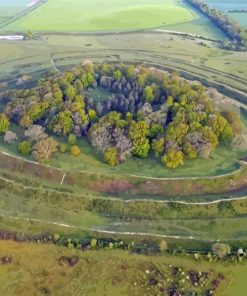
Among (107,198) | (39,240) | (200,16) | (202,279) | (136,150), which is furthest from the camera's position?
(200,16)

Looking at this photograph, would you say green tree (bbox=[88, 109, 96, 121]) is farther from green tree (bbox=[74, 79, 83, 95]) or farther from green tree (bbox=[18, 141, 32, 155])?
green tree (bbox=[18, 141, 32, 155])

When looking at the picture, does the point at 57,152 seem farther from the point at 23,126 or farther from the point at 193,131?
the point at 193,131

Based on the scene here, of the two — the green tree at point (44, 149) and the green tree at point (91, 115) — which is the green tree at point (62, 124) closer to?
the green tree at point (91, 115)

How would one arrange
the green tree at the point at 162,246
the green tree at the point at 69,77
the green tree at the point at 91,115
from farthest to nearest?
1. the green tree at the point at 69,77
2. the green tree at the point at 91,115
3. the green tree at the point at 162,246

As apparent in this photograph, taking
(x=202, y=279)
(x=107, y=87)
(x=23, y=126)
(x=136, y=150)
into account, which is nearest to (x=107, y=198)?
(x=136, y=150)

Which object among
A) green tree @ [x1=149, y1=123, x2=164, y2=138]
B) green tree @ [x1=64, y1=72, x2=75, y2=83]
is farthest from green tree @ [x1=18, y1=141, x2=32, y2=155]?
green tree @ [x1=64, y1=72, x2=75, y2=83]

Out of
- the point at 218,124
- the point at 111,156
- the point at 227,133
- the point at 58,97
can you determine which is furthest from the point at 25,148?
the point at 227,133

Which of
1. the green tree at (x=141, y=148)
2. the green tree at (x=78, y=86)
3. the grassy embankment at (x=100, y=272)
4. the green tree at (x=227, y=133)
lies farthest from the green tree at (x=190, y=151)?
the green tree at (x=78, y=86)
